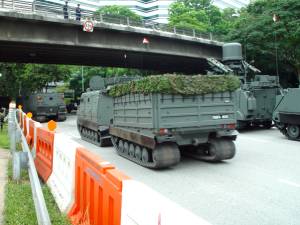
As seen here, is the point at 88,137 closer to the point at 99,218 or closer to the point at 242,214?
the point at 242,214

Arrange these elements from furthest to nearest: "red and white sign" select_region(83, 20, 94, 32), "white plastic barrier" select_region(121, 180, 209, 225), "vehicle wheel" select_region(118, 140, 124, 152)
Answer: "red and white sign" select_region(83, 20, 94, 32), "vehicle wheel" select_region(118, 140, 124, 152), "white plastic barrier" select_region(121, 180, 209, 225)

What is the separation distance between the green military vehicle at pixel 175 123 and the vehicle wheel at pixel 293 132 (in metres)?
4.94

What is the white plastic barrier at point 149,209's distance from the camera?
2.12 metres

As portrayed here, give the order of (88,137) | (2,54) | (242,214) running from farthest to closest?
(2,54) < (88,137) < (242,214)

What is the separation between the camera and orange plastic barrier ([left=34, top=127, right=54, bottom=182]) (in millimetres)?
6641

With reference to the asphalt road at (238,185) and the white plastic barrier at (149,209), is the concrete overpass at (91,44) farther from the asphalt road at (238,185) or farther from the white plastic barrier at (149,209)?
the white plastic barrier at (149,209)

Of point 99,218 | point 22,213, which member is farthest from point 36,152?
point 99,218

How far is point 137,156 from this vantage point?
32.0 feet

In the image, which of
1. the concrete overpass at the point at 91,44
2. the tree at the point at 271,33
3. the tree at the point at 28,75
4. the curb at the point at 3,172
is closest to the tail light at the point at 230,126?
the curb at the point at 3,172

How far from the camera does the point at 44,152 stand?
7.33 m

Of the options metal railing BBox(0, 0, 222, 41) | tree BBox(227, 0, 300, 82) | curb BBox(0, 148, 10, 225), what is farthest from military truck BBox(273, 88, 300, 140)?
tree BBox(227, 0, 300, 82)

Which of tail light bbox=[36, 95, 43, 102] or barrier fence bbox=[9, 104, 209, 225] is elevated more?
tail light bbox=[36, 95, 43, 102]

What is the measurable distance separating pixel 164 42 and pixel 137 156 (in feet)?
74.0

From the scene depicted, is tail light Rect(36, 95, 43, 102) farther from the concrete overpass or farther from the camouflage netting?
the camouflage netting
